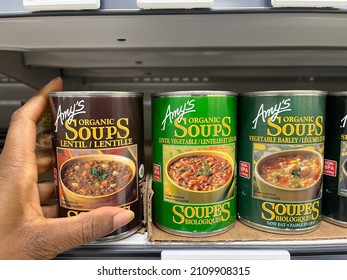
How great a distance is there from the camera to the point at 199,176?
79 cm

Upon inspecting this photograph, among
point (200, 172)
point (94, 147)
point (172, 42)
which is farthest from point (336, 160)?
point (94, 147)

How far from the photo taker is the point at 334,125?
840mm

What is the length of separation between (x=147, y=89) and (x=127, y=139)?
70 cm

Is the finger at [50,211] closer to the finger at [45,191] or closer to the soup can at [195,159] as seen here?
the finger at [45,191]

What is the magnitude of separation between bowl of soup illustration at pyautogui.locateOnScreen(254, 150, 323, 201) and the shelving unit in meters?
0.13

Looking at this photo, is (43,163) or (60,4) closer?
(60,4)

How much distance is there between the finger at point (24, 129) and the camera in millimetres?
803

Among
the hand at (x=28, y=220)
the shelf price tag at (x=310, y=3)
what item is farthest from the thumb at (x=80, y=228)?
the shelf price tag at (x=310, y=3)

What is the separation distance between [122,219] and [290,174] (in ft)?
1.52

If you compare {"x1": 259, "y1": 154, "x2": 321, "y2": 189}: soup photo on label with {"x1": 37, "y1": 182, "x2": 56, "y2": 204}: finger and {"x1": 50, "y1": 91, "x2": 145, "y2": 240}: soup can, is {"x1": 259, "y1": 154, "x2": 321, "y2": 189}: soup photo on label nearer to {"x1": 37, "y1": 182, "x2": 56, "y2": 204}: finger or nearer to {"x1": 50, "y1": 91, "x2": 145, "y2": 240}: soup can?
{"x1": 50, "y1": 91, "x2": 145, "y2": 240}: soup can

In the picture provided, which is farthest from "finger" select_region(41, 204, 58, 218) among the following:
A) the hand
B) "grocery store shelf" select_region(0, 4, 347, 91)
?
"grocery store shelf" select_region(0, 4, 347, 91)

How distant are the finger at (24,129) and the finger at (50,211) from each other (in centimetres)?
17

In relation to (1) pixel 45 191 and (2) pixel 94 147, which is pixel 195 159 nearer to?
(2) pixel 94 147
